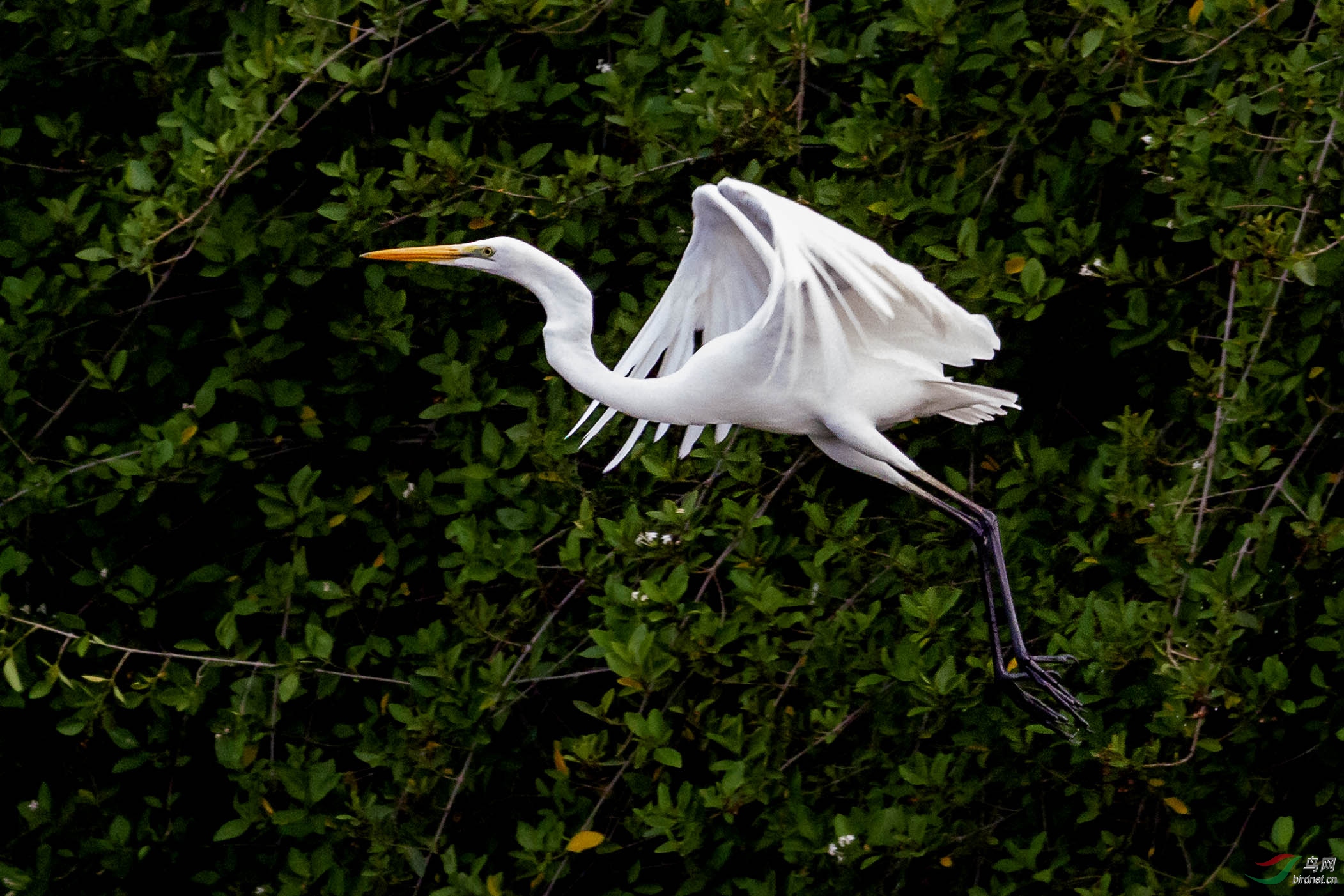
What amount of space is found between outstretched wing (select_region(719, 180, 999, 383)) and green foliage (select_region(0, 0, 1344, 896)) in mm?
456

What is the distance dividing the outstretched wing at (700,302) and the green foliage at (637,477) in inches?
10.3

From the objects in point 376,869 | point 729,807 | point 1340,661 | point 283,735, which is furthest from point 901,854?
point 283,735

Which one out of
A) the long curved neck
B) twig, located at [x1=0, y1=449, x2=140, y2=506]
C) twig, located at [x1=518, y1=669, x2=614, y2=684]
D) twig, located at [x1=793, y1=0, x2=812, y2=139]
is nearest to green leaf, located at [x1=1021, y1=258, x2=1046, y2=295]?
twig, located at [x1=793, y1=0, x2=812, y2=139]

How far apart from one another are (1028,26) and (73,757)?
2663 millimetres

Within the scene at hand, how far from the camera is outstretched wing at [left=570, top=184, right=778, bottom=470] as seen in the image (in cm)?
288

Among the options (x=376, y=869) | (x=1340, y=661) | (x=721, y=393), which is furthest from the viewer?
(x=376, y=869)

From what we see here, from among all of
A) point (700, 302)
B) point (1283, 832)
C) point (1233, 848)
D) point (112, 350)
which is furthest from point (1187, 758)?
point (112, 350)

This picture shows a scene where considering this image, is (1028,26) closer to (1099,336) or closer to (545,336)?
(1099,336)

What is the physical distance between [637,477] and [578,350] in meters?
0.63

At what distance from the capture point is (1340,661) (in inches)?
117

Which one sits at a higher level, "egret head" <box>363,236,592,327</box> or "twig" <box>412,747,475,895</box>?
"egret head" <box>363,236,592,327</box>

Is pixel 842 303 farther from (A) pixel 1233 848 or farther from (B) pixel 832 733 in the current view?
(A) pixel 1233 848

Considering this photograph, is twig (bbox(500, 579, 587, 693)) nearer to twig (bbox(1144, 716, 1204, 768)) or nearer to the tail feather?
the tail feather

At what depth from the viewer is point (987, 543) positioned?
10.2 feet
